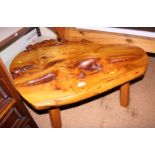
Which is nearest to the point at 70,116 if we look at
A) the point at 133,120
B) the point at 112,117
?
the point at 112,117

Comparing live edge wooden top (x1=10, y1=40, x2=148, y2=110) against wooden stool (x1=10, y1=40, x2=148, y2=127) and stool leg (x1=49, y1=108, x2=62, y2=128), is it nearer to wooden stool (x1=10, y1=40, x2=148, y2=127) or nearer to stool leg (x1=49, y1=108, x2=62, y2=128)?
wooden stool (x1=10, y1=40, x2=148, y2=127)

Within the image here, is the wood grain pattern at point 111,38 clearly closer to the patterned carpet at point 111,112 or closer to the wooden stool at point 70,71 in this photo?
the wooden stool at point 70,71

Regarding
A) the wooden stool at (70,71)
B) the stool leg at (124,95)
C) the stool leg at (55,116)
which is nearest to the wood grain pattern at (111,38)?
the wooden stool at (70,71)

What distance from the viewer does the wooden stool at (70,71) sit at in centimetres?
108

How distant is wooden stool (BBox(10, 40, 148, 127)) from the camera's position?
1076 mm

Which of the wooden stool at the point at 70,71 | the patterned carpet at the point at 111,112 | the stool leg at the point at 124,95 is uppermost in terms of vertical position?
the wooden stool at the point at 70,71

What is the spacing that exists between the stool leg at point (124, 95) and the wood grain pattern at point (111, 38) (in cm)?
37

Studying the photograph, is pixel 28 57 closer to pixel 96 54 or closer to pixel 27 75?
pixel 27 75

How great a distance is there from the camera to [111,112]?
155 cm

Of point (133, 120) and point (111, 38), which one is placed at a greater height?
point (111, 38)

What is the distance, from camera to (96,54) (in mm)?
1337

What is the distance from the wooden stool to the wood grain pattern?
162mm

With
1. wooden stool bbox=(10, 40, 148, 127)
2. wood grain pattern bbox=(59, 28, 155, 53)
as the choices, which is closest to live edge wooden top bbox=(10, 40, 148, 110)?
wooden stool bbox=(10, 40, 148, 127)
